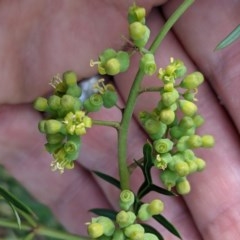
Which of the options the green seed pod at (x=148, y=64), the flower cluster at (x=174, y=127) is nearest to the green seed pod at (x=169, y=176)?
the flower cluster at (x=174, y=127)

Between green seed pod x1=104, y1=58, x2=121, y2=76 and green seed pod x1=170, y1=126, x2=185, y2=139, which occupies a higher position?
green seed pod x1=104, y1=58, x2=121, y2=76

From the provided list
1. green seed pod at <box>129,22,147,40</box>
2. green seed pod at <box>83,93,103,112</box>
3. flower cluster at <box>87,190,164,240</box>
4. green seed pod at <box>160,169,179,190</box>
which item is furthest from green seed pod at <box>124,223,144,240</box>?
green seed pod at <box>129,22,147,40</box>

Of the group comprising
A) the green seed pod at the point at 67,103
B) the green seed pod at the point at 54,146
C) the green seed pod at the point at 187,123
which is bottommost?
the green seed pod at the point at 187,123

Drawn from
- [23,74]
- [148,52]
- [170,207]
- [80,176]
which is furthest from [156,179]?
[148,52]

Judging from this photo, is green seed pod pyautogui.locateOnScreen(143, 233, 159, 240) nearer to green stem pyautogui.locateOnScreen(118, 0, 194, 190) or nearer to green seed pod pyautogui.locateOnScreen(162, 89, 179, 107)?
green stem pyautogui.locateOnScreen(118, 0, 194, 190)

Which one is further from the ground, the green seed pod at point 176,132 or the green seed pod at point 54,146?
the green seed pod at point 54,146

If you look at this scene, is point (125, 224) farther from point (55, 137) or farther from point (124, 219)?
point (55, 137)

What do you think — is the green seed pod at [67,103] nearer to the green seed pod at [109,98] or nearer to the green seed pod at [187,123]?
the green seed pod at [109,98]
